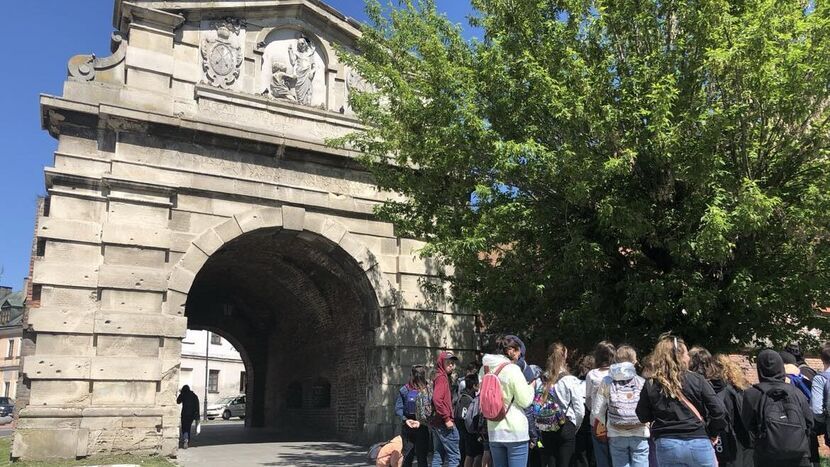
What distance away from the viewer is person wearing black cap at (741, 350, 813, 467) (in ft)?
17.3

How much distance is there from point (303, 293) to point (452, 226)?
778 cm

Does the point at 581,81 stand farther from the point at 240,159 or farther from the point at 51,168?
the point at 51,168

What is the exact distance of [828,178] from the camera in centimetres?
757

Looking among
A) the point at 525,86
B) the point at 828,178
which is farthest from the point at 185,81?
the point at 828,178

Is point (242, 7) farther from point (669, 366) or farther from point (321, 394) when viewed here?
point (669, 366)

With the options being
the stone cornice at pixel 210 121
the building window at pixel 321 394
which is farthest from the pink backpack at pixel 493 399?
the building window at pixel 321 394

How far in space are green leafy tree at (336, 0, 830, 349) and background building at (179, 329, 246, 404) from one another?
38.9 m

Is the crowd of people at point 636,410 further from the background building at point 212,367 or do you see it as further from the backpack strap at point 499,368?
the background building at point 212,367

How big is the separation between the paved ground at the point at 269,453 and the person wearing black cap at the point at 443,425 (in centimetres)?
392

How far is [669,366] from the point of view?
16.7 ft

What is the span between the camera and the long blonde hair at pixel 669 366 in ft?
16.5

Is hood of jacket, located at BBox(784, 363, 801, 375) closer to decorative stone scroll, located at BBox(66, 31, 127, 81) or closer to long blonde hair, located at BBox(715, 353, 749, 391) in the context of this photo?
long blonde hair, located at BBox(715, 353, 749, 391)

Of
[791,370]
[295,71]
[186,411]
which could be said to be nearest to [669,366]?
[791,370]

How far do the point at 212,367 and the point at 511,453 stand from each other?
144 feet
